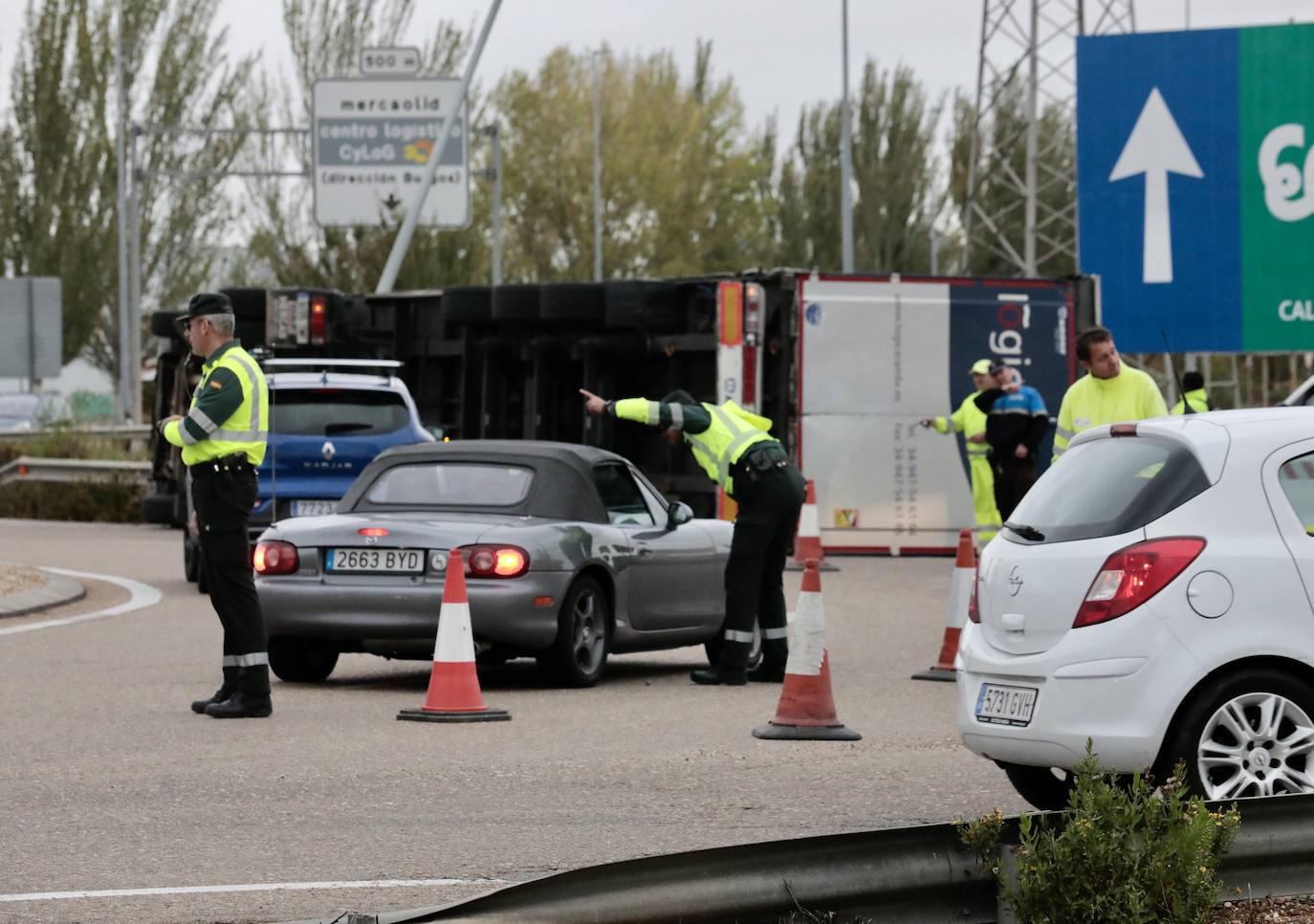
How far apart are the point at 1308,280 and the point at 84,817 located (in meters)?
17.0

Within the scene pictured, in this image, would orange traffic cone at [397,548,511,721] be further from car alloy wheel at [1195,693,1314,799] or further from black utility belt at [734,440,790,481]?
car alloy wheel at [1195,693,1314,799]

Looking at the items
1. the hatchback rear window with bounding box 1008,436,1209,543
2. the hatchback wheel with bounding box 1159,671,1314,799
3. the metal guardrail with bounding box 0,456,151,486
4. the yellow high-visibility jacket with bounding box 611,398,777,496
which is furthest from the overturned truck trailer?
the hatchback wheel with bounding box 1159,671,1314,799

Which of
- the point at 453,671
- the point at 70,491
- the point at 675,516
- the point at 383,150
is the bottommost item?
the point at 70,491

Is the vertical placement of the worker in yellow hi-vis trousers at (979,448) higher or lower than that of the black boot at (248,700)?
higher

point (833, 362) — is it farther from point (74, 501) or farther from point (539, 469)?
point (539, 469)

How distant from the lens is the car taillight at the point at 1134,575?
7.56m

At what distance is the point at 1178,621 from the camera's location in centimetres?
750

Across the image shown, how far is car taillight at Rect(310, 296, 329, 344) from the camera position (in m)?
26.1

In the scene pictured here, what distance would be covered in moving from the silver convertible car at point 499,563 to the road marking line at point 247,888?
508 cm

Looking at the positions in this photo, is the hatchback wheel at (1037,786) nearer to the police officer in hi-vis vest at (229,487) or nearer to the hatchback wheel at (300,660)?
the police officer in hi-vis vest at (229,487)

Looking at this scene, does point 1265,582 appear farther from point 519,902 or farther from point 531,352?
point 531,352

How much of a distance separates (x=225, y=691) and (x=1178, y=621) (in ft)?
17.6

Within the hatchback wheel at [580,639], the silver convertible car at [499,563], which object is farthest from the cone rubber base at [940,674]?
the hatchback wheel at [580,639]

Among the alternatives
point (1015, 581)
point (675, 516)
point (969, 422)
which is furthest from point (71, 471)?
point (1015, 581)
